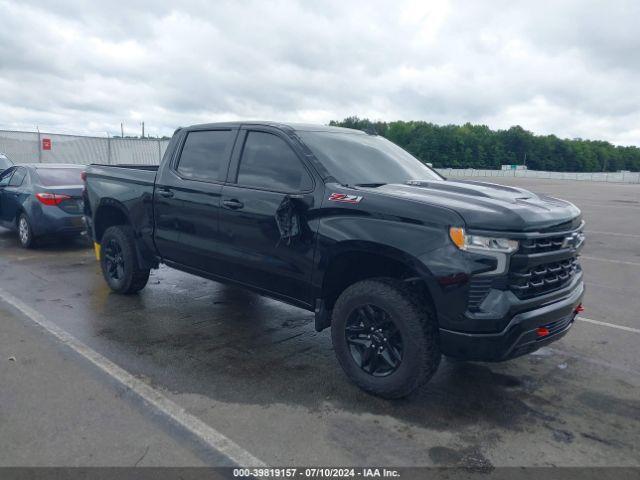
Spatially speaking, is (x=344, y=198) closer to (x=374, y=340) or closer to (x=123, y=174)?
(x=374, y=340)

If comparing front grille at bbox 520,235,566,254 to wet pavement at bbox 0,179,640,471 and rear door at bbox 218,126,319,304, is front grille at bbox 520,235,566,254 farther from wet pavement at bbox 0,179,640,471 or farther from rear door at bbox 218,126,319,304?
rear door at bbox 218,126,319,304

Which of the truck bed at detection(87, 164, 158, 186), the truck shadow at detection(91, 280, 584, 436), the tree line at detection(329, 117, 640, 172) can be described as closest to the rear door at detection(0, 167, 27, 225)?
the truck bed at detection(87, 164, 158, 186)

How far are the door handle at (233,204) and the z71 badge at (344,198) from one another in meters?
0.92

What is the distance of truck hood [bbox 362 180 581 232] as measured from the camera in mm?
3322

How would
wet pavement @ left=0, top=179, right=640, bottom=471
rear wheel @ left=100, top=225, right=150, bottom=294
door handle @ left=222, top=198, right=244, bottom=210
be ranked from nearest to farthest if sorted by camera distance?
wet pavement @ left=0, top=179, right=640, bottom=471 → door handle @ left=222, top=198, right=244, bottom=210 → rear wheel @ left=100, top=225, right=150, bottom=294

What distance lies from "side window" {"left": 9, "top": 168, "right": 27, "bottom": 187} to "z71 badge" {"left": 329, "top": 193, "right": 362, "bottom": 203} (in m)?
7.63

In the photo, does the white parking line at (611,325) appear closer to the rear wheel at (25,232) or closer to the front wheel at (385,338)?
the front wheel at (385,338)

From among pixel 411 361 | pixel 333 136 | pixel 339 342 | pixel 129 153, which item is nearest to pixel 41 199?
pixel 333 136

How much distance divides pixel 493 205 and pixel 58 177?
803 cm

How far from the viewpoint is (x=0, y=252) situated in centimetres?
891

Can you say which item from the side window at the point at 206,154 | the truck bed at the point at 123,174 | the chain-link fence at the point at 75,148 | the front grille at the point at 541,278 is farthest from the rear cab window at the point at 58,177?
the chain-link fence at the point at 75,148

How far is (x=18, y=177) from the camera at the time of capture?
9625 millimetres

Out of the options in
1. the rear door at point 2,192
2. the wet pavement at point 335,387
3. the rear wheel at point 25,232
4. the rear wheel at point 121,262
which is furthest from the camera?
the rear door at point 2,192

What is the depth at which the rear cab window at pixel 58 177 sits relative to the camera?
909cm
